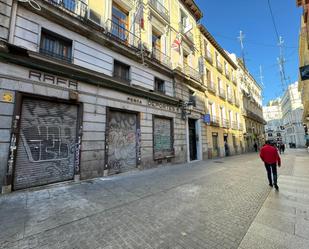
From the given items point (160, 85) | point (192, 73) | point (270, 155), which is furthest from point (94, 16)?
point (270, 155)

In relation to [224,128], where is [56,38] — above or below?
above

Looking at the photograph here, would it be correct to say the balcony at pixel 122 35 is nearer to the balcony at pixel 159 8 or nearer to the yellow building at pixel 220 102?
the balcony at pixel 159 8

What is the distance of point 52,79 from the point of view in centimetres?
636

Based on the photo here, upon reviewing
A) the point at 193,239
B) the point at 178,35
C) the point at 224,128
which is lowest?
the point at 193,239

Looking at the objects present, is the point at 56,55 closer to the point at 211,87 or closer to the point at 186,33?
the point at 186,33

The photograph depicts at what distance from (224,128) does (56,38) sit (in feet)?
61.3

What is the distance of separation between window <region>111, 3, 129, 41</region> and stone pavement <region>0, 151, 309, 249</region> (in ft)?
27.4

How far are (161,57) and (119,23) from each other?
3.73m

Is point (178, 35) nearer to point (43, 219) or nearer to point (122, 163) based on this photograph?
point (122, 163)

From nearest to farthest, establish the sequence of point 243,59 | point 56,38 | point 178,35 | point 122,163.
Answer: point 56,38, point 122,163, point 178,35, point 243,59

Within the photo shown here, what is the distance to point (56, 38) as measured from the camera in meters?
6.98

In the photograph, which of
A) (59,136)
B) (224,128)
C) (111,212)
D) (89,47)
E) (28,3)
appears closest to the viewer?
(111,212)

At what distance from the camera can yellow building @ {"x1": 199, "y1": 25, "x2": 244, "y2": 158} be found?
17609mm

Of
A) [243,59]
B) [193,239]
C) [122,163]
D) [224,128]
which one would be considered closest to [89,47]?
Result: [122,163]
